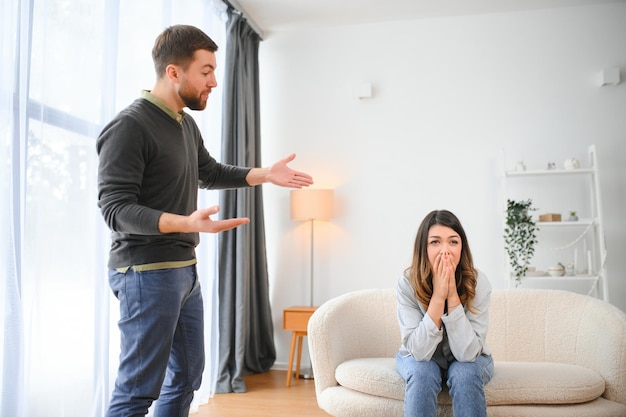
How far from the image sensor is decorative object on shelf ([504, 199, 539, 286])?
3.59 m

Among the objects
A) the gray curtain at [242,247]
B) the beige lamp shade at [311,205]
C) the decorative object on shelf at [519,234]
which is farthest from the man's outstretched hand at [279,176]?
the decorative object on shelf at [519,234]

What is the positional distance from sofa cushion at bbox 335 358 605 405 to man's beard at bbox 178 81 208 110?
4.02 ft

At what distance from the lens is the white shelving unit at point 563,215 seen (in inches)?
148

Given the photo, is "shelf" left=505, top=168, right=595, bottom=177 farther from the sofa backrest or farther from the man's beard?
the man's beard

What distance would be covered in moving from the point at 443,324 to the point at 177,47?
135 cm

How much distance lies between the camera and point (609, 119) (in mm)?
3859

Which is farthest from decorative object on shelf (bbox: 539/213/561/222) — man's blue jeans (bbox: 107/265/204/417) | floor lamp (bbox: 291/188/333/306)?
man's blue jeans (bbox: 107/265/204/417)

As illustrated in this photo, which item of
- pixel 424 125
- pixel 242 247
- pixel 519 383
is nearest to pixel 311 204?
pixel 242 247

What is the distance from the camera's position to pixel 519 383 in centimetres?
202

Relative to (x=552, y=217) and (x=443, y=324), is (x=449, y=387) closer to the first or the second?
(x=443, y=324)

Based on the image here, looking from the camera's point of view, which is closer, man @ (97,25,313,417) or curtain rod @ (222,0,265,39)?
man @ (97,25,313,417)

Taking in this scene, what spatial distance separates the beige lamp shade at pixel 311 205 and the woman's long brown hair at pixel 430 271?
5.77ft

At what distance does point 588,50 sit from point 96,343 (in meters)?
3.84

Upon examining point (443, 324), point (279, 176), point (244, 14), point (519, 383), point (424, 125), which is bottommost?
point (519, 383)
